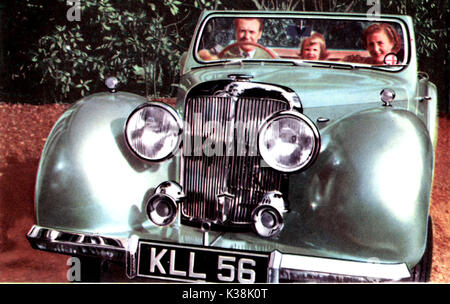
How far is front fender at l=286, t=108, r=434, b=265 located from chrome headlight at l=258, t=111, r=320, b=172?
0.24 feet

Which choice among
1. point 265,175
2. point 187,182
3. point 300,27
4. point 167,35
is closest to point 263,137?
point 265,175

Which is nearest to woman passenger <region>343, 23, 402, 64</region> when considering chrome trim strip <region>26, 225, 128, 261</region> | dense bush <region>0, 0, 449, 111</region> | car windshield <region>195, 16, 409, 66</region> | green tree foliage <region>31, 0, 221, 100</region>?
car windshield <region>195, 16, 409, 66</region>

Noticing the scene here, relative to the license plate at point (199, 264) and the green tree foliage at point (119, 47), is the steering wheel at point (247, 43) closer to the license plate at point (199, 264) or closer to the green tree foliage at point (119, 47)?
the green tree foliage at point (119, 47)

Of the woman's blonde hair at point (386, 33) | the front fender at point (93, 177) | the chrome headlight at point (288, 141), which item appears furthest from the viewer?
the woman's blonde hair at point (386, 33)

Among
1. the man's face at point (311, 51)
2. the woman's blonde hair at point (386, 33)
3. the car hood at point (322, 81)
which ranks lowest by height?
the car hood at point (322, 81)

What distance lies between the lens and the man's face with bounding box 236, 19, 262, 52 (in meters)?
2.78

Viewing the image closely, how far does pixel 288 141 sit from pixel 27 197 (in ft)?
6.91

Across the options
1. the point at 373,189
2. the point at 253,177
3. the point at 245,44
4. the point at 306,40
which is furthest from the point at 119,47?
the point at 373,189

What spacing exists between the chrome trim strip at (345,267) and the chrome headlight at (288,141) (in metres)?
0.33

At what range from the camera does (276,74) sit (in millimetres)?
2291

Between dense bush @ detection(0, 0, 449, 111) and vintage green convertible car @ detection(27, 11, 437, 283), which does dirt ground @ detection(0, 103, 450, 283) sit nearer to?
dense bush @ detection(0, 0, 449, 111)

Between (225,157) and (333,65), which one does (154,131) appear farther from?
(333,65)

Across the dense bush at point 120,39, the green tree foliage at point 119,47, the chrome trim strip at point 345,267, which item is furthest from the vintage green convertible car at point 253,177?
the green tree foliage at point 119,47

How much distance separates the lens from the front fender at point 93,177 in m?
2.00
